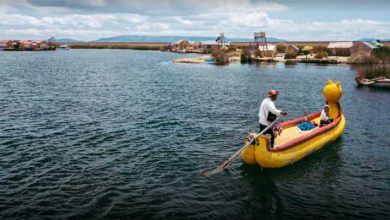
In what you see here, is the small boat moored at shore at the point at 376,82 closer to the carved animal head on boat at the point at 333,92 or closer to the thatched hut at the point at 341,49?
the carved animal head on boat at the point at 333,92

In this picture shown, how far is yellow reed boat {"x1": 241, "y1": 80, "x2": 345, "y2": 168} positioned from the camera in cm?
1814

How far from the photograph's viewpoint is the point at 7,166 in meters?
18.9

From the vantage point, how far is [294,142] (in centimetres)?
1930

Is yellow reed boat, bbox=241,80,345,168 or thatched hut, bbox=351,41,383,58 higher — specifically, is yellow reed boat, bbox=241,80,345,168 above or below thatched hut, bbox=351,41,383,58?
below

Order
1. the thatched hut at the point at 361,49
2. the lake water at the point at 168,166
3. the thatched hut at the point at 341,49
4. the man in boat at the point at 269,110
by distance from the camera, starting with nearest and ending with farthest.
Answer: the lake water at the point at 168,166 < the man in boat at the point at 269,110 < the thatched hut at the point at 361,49 < the thatched hut at the point at 341,49

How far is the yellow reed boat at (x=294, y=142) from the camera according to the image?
1814 centimetres

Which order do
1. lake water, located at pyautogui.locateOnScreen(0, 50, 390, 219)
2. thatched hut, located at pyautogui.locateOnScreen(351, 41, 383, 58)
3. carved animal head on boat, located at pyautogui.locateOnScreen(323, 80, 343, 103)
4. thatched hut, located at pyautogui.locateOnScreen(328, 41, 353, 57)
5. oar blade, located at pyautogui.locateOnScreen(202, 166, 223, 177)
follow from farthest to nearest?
thatched hut, located at pyautogui.locateOnScreen(328, 41, 353, 57)
thatched hut, located at pyautogui.locateOnScreen(351, 41, 383, 58)
carved animal head on boat, located at pyautogui.locateOnScreen(323, 80, 343, 103)
oar blade, located at pyautogui.locateOnScreen(202, 166, 223, 177)
lake water, located at pyautogui.locateOnScreen(0, 50, 390, 219)

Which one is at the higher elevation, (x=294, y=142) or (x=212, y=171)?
(x=294, y=142)

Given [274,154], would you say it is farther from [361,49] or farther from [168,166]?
[361,49]

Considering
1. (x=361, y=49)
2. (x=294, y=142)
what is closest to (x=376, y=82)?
(x=294, y=142)

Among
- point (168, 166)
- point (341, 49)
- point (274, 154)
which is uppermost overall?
point (341, 49)

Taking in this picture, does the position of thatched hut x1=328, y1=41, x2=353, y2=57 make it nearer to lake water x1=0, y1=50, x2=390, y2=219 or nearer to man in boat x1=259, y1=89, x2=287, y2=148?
lake water x1=0, y1=50, x2=390, y2=219

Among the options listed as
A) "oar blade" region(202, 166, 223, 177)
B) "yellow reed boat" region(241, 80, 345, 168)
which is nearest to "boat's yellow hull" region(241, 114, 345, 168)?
"yellow reed boat" region(241, 80, 345, 168)

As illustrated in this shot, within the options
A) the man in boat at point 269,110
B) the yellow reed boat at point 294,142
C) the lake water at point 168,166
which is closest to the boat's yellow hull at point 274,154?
the yellow reed boat at point 294,142
